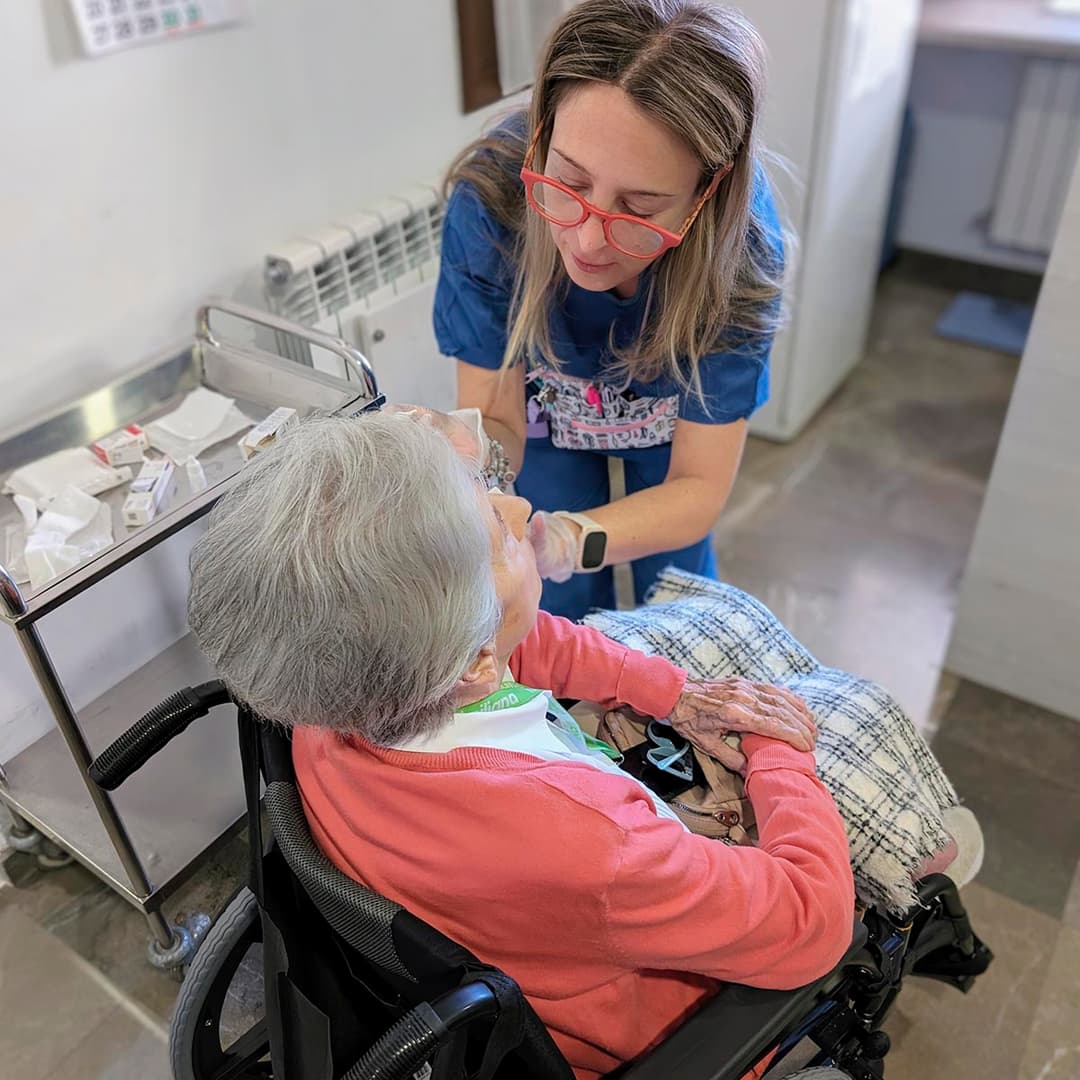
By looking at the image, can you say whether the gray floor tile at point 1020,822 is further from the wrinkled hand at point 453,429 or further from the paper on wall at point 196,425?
the paper on wall at point 196,425

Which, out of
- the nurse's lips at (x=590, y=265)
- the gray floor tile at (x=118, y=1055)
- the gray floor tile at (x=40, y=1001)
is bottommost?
the gray floor tile at (x=118, y=1055)

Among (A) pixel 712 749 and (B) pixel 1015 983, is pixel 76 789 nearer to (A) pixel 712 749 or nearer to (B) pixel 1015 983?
(A) pixel 712 749

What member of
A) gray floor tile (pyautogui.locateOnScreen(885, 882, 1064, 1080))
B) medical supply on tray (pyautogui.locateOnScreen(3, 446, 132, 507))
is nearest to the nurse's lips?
medical supply on tray (pyautogui.locateOnScreen(3, 446, 132, 507))

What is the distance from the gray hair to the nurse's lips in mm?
449

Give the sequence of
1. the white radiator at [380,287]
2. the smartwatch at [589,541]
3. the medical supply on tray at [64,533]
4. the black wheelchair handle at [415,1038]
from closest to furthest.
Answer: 1. the black wheelchair handle at [415,1038]
2. the medical supply on tray at [64,533]
3. the smartwatch at [589,541]
4. the white radiator at [380,287]

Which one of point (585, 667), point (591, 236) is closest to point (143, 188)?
point (591, 236)

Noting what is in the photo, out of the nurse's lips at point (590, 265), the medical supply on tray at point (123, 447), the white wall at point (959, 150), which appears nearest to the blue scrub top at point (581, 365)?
the nurse's lips at point (590, 265)

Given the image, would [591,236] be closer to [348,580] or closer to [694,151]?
[694,151]

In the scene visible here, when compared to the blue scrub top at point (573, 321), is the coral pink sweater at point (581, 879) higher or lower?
lower

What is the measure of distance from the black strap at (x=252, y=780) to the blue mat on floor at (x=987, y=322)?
287 cm

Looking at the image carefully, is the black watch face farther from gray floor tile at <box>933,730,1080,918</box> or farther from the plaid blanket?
gray floor tile at <box>933,730,1080,918</box>

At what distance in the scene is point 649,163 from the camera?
111 cm

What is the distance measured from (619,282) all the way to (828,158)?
1353 millimetres

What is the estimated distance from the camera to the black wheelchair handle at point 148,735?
1060 millimetres
